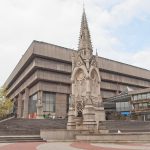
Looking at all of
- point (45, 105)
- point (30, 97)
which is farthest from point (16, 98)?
point (45, 105)

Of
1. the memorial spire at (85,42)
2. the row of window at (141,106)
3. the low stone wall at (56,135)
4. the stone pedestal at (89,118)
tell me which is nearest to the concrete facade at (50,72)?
the row of window at (141,106)

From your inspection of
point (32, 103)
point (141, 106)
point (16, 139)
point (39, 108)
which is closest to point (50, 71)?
point (39, 108)

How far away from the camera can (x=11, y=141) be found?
83.0 ft

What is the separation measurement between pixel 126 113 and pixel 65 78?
71.8 ft

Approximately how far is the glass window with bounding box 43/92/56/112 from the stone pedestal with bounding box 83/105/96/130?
44796 mm

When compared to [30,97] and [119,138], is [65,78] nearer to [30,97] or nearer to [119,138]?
[30,97]

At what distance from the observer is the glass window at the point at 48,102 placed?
75.8 metres

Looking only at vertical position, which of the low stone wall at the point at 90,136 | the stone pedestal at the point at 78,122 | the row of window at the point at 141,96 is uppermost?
the row of window at the point at 141,96

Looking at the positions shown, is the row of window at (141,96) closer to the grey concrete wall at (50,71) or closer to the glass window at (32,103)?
the grey concrete wall at (50,71)

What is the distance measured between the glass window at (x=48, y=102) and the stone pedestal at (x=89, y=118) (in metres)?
44.8

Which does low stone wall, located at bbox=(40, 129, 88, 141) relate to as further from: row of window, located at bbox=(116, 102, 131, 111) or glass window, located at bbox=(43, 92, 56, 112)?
row of window, located at bbox=(116, 102, 131, 111)

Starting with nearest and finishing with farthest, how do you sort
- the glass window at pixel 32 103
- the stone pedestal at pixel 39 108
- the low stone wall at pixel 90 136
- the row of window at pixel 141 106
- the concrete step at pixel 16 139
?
the low stone wall at pixel 90 136, the concrete step at pixel 16 139, the stone pedestal at pixel 39 108, the row of window at pixel 141 106, the glass window at pixel 32 103

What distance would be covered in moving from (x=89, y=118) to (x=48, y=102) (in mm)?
45826

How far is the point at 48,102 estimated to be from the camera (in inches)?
3002
